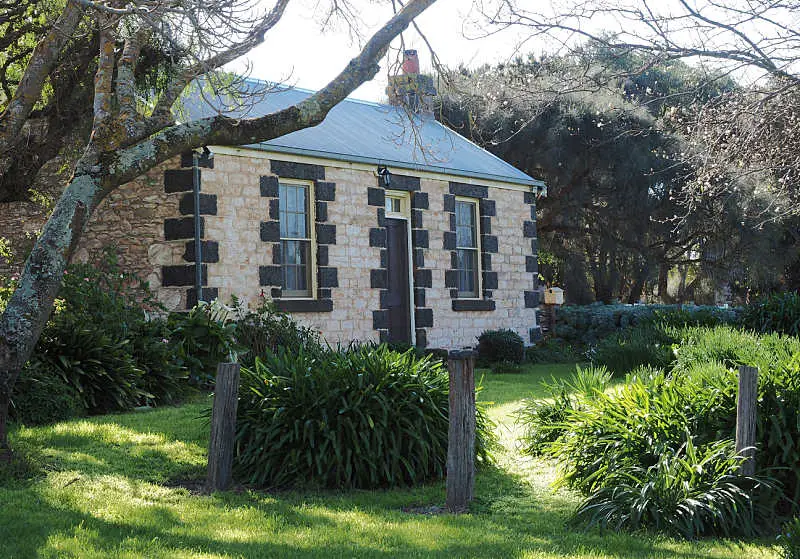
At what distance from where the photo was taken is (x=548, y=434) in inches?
309

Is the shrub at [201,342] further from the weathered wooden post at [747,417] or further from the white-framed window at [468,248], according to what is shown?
the weathered wooden post at [747,417]

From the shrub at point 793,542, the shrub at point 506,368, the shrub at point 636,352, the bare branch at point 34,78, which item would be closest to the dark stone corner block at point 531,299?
the shrub at point 506,368

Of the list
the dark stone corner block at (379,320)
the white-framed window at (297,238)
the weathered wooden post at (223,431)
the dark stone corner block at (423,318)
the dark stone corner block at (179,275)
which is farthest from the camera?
the dark stone corner block at (423,318)

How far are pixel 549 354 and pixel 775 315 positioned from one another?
5.92 meters

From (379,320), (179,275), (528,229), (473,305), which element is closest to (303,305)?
(379,320)

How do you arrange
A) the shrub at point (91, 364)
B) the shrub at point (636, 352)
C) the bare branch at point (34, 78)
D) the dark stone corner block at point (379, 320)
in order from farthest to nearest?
the dark stone corner block at point (379, 320) → the shrub at point (636, 352) → the bare branch at point (34, 78) → the shrub at point (91, 364)

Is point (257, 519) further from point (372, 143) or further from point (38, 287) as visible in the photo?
point (372, 143)

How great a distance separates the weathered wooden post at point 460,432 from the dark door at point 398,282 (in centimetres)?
997

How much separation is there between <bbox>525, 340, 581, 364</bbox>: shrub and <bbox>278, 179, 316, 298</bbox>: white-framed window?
567 centimetres

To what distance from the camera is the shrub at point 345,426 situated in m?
6.78

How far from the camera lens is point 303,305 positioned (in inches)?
561

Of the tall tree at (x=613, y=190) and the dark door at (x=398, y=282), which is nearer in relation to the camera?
the dark door at (x=398, y=282)

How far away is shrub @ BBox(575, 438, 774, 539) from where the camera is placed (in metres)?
5.48

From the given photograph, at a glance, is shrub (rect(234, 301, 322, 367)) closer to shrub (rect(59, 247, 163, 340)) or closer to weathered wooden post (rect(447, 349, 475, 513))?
shrub (rect(59, 247, 163, 340))
